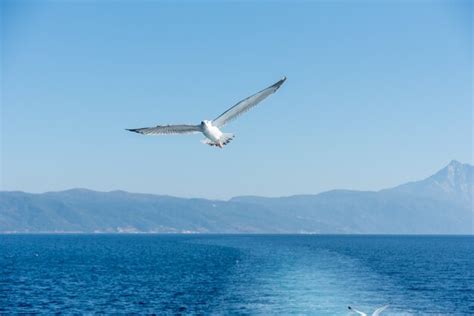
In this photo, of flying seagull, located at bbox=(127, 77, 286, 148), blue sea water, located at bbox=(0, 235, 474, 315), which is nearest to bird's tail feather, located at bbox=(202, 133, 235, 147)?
flying seagull, located at bbox=(127, 77, 286, 148)

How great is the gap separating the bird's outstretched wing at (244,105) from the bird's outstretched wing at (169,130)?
674mm

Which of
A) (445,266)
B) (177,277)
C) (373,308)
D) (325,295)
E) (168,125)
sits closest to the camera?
(168,125)

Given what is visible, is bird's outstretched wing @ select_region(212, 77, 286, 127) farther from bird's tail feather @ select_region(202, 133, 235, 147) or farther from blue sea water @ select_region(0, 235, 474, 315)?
blue sea water @ select_region(0, 235, 474, 315)

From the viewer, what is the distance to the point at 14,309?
6694 cm

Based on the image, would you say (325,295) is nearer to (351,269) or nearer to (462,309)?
(462,309)

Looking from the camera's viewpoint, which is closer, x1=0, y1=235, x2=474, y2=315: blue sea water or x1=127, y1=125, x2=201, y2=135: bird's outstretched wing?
x1=127, y1=125, x2=201, y2=135: bird's outstretched wing

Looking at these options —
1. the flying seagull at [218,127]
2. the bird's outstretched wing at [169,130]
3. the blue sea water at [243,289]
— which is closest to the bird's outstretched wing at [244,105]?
the flying seagull at [218,127]

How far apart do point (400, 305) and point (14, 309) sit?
41.5 meters

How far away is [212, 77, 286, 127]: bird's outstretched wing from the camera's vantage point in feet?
59.5

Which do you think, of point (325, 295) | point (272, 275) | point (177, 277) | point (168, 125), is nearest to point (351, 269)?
point (272, 275)

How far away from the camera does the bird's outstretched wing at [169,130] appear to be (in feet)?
58.9

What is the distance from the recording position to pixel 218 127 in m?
19.6

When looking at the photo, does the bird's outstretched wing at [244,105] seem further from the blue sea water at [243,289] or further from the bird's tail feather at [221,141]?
the blue sea water at [243,289]

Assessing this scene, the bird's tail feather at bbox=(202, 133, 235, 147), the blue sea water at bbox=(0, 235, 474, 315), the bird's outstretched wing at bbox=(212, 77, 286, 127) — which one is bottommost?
the blue sea water at bbox=(0, 235, 474, 315)
